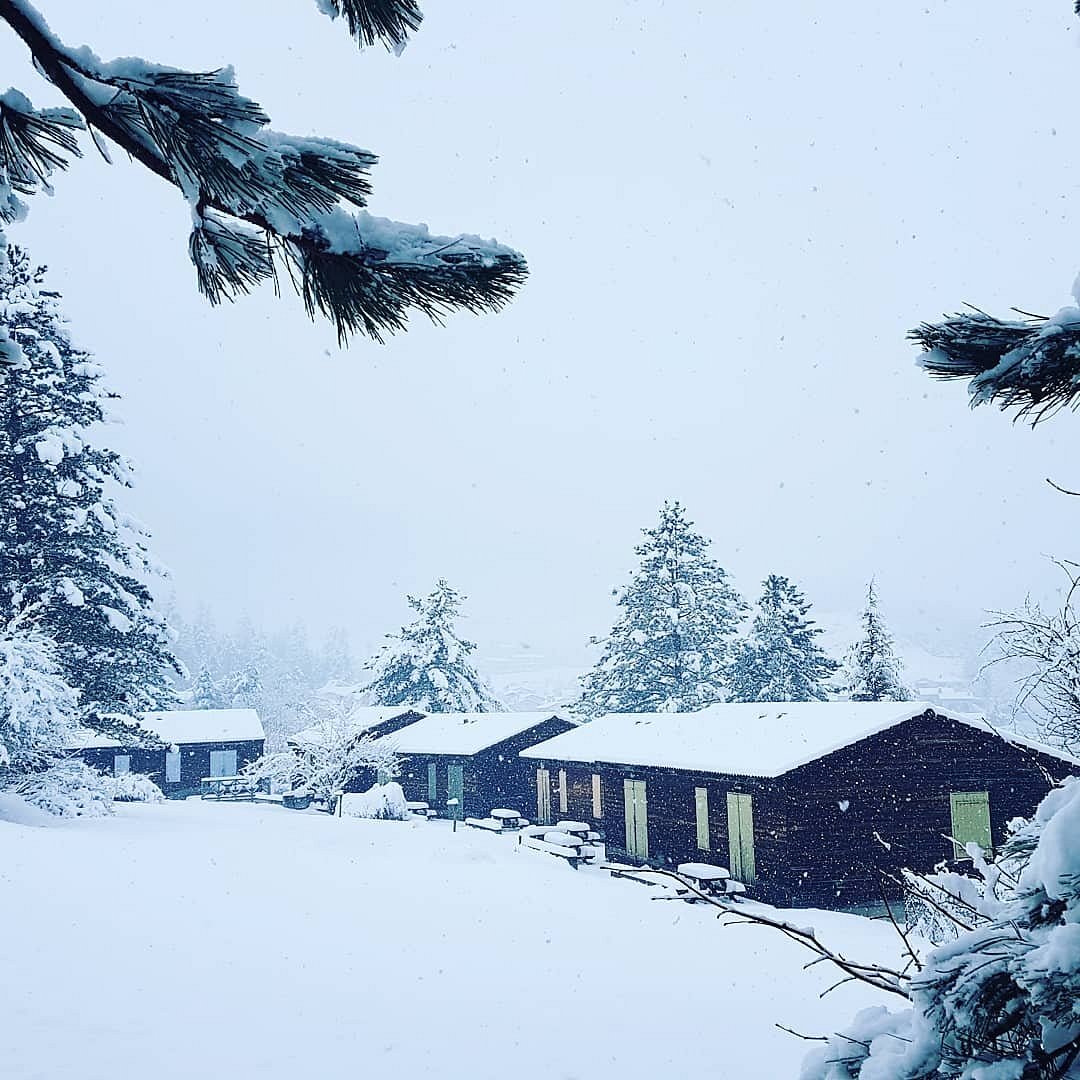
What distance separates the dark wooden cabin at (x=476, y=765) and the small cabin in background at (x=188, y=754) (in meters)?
15.5

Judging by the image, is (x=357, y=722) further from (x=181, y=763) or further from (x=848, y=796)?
(x=848, y=796)

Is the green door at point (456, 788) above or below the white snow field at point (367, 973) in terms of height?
below

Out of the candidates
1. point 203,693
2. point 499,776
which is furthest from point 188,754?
point 203,693

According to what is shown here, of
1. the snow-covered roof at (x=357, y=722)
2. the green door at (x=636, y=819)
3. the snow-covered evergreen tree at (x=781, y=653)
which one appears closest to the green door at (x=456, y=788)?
the snow-covered roof at (x=357, y=722)

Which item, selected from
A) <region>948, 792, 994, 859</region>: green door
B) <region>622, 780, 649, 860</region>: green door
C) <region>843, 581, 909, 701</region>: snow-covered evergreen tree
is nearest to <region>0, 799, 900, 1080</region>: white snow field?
<region>948, 792, 994, 859</region>: green door

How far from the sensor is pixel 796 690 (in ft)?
162

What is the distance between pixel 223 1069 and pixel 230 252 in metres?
8.33

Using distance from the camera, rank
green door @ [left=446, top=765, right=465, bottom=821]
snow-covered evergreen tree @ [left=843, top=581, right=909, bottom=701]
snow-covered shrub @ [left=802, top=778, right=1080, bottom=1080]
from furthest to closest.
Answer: snow-covered evergreen tree @ [left=843, top=581, right=909, bottom=701] → green door @ [left=446, top=765, right=465, bottom=821] → snow-covered shrub @ [left=802, top=778, right=1080, bottom=1080]

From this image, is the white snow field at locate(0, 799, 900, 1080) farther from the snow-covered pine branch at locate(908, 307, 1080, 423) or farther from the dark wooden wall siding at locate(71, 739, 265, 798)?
the dark wooden wall siding at locate(71, 739, 265, 798)

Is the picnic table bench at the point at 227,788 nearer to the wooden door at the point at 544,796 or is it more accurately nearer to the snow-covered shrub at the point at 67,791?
the wooden door at the point at 544,796

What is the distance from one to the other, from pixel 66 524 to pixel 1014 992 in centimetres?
2798

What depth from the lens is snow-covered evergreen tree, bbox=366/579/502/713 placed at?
62125mm

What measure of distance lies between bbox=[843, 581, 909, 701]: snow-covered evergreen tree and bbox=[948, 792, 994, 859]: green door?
892 inches

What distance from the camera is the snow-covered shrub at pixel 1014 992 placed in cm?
206
